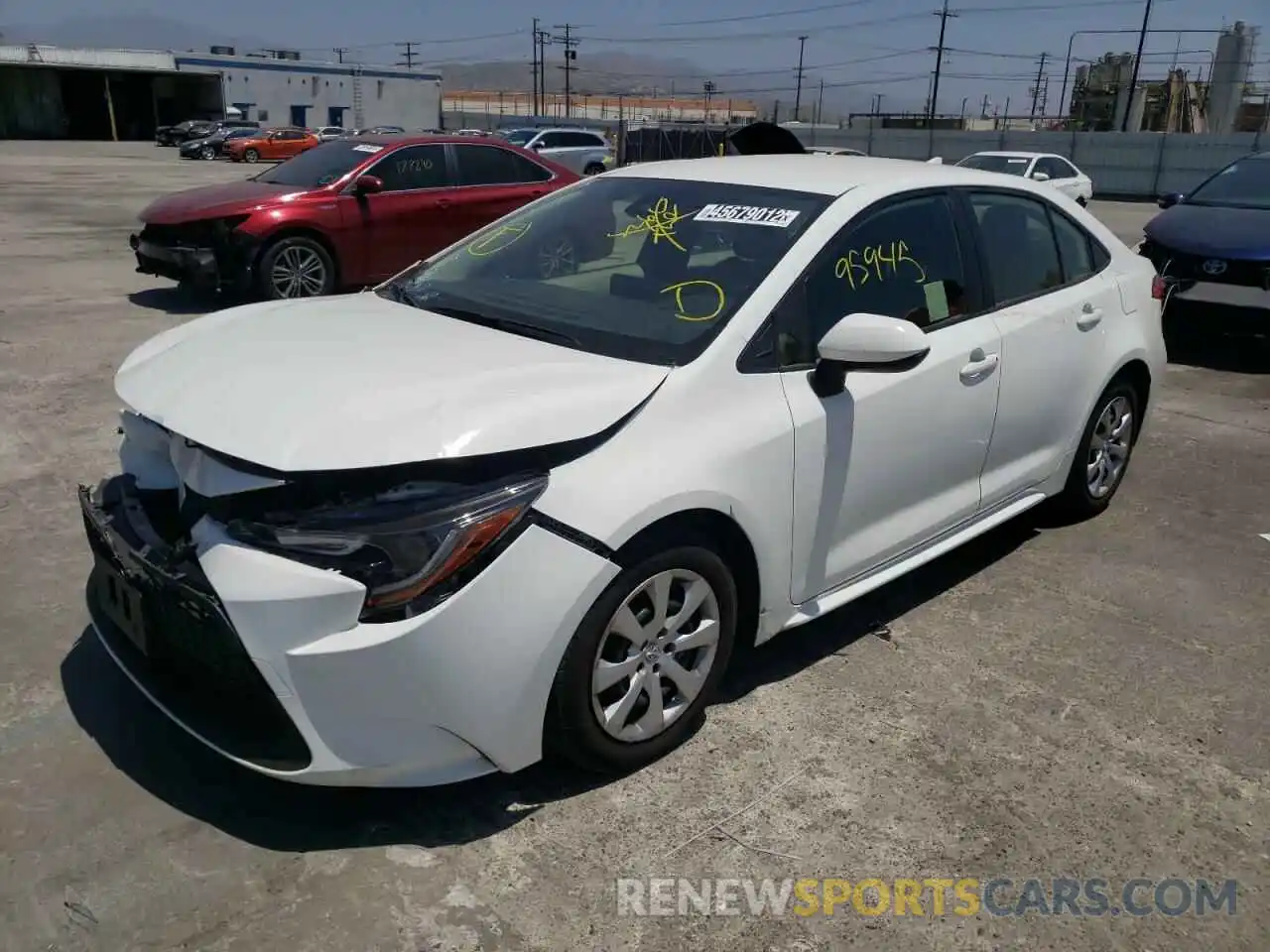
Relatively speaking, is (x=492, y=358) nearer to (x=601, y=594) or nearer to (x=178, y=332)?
(x=601, y=594)

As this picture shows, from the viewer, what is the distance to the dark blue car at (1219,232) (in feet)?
25.5

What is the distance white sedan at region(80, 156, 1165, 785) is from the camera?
2379 millimetres

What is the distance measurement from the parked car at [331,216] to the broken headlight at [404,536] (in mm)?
6975

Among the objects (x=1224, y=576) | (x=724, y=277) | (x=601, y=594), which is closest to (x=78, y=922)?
(x=601, y=594)

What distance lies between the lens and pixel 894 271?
11.5 ft

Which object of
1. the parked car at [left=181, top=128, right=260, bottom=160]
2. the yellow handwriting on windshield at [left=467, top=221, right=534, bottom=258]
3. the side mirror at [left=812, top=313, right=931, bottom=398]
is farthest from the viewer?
the parked car at [left=181, top=128, right=260, bottom=160]

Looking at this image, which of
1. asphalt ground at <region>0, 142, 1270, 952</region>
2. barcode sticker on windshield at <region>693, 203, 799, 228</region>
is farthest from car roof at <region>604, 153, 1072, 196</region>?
asphalt ground at <region>0, 142, 1270, 952</region>

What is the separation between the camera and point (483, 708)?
2.44 metres

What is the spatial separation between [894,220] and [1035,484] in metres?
1.42

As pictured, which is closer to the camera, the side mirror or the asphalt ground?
the asphalt ground

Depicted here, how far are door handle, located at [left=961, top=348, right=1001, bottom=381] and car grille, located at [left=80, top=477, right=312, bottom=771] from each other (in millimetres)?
2483

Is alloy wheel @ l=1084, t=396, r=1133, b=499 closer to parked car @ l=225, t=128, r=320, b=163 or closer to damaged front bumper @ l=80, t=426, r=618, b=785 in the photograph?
damaged front bumper @ l=80, t=426, r=618, b=785

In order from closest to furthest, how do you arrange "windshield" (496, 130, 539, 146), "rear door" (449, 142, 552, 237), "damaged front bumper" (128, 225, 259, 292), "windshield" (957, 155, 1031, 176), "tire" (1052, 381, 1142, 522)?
"tire" (1052, 381, 1142, 522)
"damaged front bumper" (128, 225, 259, 292)
"rear door" (449, 142, 552, 237)
"windshield" (957, 155, 1031, 176)
"windshield" (496, 130, 539, 146)

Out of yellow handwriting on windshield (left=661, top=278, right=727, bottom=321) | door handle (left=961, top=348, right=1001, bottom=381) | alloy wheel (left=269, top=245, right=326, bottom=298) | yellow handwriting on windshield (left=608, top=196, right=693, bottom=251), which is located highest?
yellow handwriting on windshield (left=608, top=196, right=693, bottom=251)
